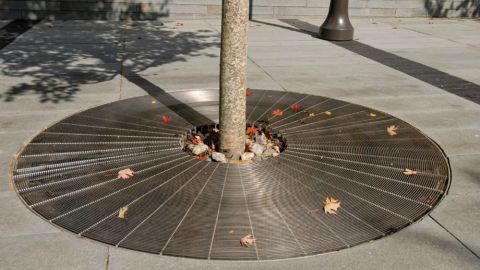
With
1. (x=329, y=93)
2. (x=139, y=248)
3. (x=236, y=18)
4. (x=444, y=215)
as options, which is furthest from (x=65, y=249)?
(x=329, y=93)

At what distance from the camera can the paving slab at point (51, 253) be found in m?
2.79

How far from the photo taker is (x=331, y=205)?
11.3ft

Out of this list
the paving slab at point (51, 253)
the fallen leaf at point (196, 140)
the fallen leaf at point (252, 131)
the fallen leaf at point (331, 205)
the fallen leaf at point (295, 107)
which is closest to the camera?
the paving slab at point (51, 253)

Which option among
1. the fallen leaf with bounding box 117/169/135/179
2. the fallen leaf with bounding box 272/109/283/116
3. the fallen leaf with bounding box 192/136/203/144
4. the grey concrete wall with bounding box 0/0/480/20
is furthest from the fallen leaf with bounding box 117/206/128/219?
the grey concrete wall with bounding box 0/0/480/20

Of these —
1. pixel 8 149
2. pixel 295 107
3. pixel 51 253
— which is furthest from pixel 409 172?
pixel 8 149

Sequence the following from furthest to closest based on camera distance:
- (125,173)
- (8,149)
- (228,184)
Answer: (8,149), (125,173), (228,184)

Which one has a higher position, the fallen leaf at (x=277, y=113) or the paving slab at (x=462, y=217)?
the fallen leaf at (x=277, y=113)

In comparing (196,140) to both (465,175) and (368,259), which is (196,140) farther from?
(465,175)

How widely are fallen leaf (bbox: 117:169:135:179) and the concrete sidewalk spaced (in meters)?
0.72

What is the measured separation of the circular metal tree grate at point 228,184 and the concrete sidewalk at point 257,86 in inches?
4.7

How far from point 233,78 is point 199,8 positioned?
8696 mm

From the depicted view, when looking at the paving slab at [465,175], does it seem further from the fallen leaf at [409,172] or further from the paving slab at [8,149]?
the paving slab at [8,149]

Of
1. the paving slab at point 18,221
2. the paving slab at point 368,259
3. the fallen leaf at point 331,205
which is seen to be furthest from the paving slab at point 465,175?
the paving slab at point 18,221

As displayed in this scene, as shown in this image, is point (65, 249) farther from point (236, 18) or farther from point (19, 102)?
point (19, 102)
